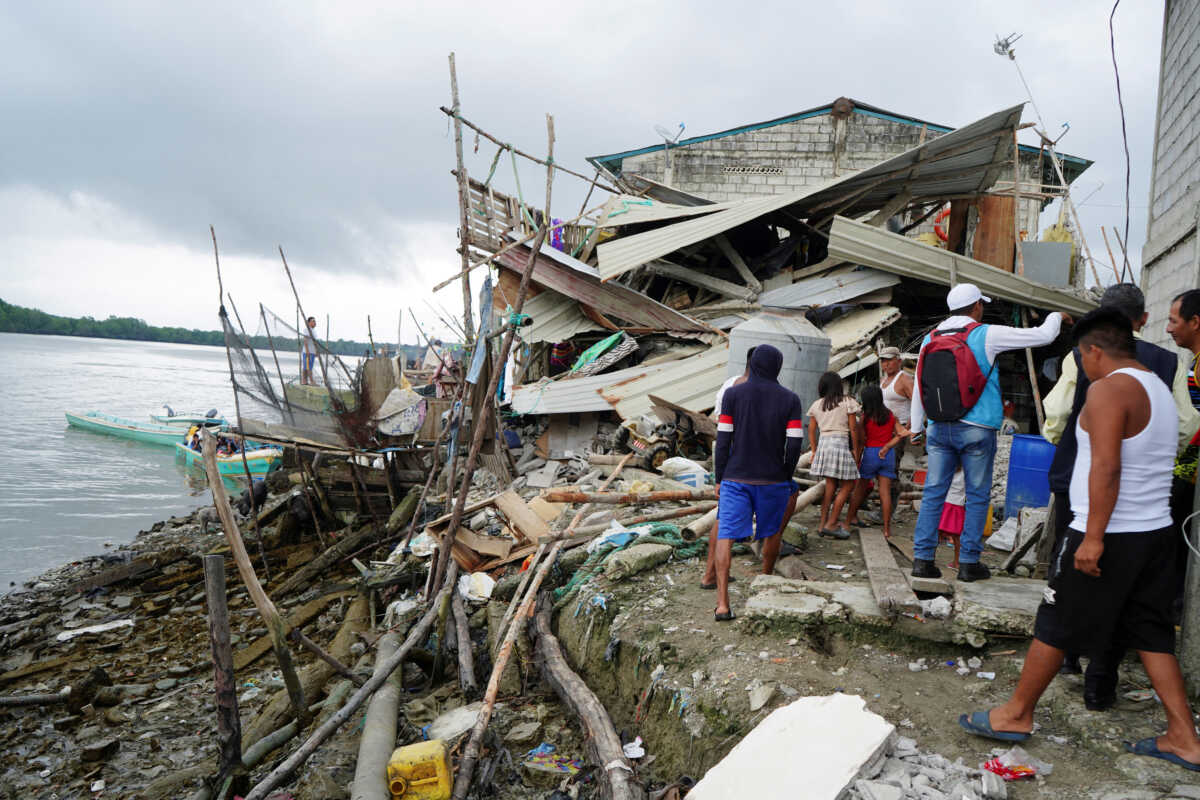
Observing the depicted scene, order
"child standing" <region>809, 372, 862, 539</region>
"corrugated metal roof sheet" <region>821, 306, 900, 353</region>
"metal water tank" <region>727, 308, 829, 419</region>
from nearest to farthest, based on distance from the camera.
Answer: "child standing" <region>809, 372, 862, 539</region> → "metal water tank" <region>727, 308, 829, 419</region> → "corrugated metal roof sheet" <region>821, 306, 900, 353</region>

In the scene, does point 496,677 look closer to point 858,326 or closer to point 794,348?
point 794,348

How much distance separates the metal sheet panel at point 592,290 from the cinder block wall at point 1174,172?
6.26 meters

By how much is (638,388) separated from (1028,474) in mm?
5449

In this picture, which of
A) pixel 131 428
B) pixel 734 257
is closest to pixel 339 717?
pixel 734 257

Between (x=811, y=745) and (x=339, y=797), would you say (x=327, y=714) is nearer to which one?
(x=339, y=797)

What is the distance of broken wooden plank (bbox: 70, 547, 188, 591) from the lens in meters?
9.89

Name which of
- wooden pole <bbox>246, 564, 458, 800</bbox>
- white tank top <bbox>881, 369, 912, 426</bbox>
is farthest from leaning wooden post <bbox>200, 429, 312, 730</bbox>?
white tank top <bbox>881, 369, 912, 426</bbox>

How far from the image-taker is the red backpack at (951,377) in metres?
3.77

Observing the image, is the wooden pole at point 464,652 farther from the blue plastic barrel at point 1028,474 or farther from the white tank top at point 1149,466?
the blue plastic barrel at point 1028,474

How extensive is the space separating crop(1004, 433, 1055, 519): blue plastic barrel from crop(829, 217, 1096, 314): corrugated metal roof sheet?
3911mm

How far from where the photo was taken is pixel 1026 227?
14391 mm

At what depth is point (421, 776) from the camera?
346 centimetres

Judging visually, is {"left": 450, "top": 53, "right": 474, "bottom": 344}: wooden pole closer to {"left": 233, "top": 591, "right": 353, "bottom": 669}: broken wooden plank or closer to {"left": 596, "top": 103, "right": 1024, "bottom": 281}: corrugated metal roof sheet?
{"left": 596, "top": 103, "right": 1024, "bottom": 281}: corrugated metal roof sheet

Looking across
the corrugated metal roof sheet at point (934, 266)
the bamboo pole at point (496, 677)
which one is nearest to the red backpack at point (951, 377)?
the bamboo pole at point (496, 677)
